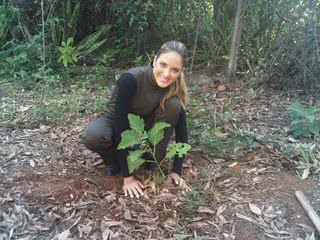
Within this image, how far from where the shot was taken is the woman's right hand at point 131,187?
8.93 ft

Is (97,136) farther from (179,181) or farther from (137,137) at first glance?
(179,181)

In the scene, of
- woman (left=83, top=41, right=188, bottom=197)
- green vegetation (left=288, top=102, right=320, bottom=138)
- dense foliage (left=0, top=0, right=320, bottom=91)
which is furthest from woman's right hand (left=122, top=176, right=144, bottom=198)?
dense foliage (left=0, top=0, right=320, bottom=91)

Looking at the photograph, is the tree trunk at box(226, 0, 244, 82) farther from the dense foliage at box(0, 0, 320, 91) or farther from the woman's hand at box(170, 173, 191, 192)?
the woman's hand at box(170, 173, 191, 192)

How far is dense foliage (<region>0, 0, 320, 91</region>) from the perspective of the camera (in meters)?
4.43

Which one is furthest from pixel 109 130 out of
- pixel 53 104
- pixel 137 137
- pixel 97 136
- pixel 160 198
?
pixel 53 104

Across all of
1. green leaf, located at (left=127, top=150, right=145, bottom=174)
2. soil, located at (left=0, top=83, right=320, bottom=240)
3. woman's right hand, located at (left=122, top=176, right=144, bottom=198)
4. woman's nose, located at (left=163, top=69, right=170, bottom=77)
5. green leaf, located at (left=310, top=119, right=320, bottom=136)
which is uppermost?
woman's nose, located at (left=163, top=69, right=170, bottom=77)

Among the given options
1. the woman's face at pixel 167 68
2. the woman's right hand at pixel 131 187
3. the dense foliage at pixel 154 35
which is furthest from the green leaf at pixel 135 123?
the dense foliage at pixel 154 35

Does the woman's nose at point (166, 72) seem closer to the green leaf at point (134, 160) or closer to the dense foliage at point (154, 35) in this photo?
the green leaf at point (134, 160)

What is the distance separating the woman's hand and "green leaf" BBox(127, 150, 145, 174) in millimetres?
344

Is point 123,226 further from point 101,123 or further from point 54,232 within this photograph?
point 101,123

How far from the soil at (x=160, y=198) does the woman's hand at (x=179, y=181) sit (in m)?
0.05

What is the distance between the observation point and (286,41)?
4.44 m

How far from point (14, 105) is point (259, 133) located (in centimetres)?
234

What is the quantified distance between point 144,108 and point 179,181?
0.53m
